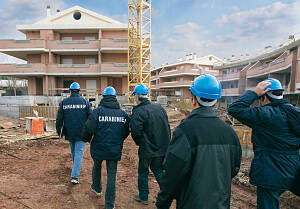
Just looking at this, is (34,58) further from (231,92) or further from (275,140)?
(231,92)

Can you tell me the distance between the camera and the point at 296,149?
2236 millimetres

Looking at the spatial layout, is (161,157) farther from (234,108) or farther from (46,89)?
(46,89)

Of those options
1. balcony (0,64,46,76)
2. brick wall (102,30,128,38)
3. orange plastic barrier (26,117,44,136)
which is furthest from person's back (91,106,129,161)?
brick wall (102,30,128,38)

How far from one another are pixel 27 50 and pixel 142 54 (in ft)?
43.9

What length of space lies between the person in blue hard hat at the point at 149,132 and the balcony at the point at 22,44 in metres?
23.1

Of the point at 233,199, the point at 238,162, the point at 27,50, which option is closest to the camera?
the point at 238,162

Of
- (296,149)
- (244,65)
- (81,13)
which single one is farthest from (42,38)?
(244,65)

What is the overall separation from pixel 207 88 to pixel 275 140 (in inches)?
45.7

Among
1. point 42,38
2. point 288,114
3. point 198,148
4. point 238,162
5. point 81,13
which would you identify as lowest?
point 238,162

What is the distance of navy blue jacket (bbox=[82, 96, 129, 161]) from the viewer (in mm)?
3113

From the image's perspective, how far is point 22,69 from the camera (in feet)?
71.8

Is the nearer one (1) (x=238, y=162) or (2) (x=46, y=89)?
(1) (x=238, y=162)

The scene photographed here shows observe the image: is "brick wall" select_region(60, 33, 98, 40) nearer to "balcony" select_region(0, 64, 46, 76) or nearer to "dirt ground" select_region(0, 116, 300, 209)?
"balcony" select_region(0, 64, 46, 76)

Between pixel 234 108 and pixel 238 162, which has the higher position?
pixel 234 108
